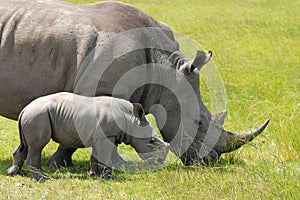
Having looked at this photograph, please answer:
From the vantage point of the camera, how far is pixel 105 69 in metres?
8.41

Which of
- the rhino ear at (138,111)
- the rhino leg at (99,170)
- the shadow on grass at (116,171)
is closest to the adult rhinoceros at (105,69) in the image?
the shadow on grass at (116,171)

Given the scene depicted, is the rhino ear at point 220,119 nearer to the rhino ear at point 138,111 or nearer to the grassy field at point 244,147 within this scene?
the grassy field at point 244,147

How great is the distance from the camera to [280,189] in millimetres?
6070

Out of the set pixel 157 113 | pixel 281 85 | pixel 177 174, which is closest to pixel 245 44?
pixel 281 85

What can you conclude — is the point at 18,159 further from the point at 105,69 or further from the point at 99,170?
the point at 105,69

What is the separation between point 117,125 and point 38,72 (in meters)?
1.30

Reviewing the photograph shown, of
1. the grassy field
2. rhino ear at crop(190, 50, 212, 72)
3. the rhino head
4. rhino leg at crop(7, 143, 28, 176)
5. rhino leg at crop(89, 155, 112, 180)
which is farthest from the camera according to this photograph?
the rhino head

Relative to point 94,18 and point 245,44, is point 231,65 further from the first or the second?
point 94,18

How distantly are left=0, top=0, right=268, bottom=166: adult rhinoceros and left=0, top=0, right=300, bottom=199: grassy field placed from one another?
0.51 m

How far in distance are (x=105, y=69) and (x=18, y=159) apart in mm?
1474

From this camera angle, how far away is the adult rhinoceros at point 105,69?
332 inches

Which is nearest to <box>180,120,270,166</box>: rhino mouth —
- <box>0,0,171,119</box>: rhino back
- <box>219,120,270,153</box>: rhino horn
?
<box>219,120,270,153</box>: rhino horn

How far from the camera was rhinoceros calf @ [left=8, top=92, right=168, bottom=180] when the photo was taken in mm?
7668

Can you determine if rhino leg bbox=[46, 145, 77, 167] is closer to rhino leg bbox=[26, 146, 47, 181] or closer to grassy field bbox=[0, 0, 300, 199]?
grassy field bbox=[0, 0, 300, 199]
